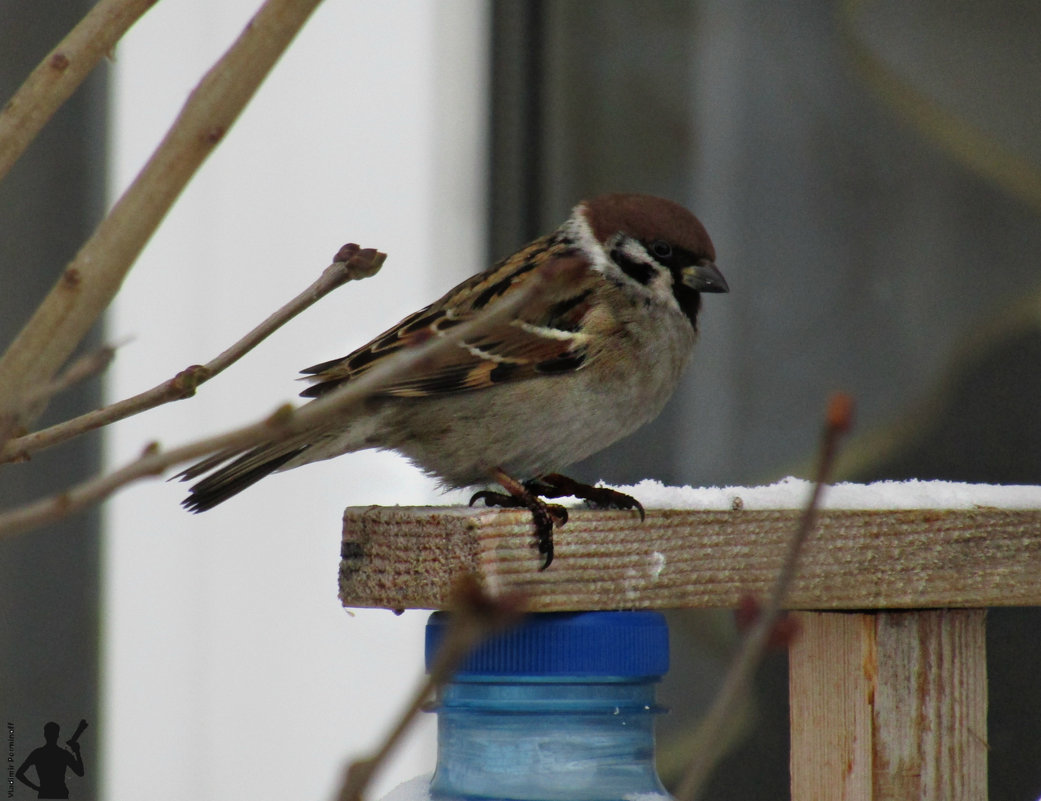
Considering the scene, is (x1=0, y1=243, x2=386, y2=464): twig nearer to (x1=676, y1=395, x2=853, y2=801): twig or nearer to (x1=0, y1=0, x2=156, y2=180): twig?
(x1=0, y1=0, x2=156, y2=180): twig

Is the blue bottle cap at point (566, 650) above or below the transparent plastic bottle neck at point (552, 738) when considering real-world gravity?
above

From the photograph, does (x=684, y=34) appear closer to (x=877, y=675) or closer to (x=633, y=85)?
(x=633, y=85)

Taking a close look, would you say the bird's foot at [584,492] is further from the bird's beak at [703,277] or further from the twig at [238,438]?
the twig at [238,438]

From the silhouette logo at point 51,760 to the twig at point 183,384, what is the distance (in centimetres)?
146

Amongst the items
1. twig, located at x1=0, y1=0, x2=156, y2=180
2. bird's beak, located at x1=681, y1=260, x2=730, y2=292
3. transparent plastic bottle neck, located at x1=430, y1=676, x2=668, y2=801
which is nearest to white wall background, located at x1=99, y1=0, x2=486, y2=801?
bird's beak, located at x1=681, y1=260, x2=730, y2=292

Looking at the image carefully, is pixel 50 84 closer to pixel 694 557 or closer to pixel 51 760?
pixel 694 557

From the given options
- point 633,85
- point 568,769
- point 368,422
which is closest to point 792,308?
point 633,85

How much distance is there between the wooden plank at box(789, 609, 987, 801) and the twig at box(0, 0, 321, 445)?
2.86 ft

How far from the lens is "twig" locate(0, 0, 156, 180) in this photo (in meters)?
0.65

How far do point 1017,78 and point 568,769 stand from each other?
184cm

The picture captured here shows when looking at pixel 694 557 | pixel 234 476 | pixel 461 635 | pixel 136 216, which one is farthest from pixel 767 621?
pixel 234 476

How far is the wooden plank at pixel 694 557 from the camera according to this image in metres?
1.06

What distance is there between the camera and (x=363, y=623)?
263 cm

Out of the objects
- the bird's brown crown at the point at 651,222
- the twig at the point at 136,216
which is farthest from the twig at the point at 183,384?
the bird's brown crown at the point at 651,222
